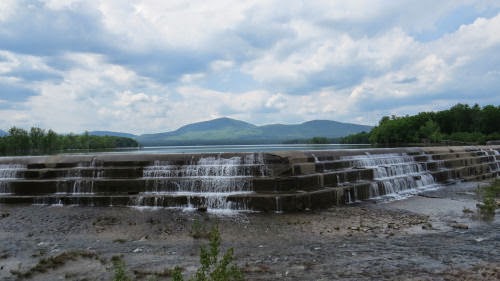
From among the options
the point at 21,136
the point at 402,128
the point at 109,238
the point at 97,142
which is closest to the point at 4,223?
the point at 109,238

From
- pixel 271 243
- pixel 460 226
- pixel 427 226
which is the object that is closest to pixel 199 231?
pixel 271 243

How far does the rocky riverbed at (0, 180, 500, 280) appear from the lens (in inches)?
394

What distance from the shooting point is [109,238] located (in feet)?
46.1

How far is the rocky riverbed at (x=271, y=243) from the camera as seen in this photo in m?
10.0

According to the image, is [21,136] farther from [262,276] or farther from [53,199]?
[262,276]

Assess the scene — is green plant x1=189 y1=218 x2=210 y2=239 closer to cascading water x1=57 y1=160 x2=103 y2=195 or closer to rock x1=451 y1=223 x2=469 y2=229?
rock x1=451 y1=223 x2=469 y2=229

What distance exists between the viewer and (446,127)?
4277 inches

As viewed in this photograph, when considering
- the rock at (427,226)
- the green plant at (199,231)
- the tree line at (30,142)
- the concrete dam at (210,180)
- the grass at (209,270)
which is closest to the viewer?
the grass at (209,270)

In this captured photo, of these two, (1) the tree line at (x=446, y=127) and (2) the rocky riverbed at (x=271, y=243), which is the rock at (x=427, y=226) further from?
(1) the tree line at (x=446, y=127)

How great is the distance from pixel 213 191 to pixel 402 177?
14.0 meters

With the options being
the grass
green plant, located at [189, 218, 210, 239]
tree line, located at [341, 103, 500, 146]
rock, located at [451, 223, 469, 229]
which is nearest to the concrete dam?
green plant, located at [189, 218, 210, 239]

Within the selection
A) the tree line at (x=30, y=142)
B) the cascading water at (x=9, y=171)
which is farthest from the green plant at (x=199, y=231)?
the tree line at (x=30, y=142)

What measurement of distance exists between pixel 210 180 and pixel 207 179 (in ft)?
0.80

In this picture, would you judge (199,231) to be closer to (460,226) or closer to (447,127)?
(460,226)
